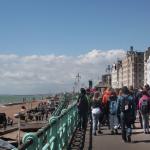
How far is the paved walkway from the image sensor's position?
14921mm

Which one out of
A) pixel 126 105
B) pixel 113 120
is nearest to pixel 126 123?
pixel 126 105

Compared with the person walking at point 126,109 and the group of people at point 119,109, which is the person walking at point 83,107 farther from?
the person walking at point 126,109

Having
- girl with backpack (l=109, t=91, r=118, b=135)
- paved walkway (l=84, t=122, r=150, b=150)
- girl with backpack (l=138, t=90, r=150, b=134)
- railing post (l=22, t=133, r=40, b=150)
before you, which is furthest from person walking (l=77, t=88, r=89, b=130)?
railing post (l=22, t=133, r=40, b=150)

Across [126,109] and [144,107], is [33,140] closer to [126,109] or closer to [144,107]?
[126,109]

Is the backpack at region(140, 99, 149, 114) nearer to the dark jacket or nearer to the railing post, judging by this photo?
the dark jacket

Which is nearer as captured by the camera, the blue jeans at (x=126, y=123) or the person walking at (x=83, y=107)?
the blue jeans at (x=126, y=123)

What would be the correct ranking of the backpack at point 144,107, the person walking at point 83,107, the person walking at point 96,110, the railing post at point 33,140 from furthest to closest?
the person walking at point 83,107 → the person walking at point 96,110 → the backpack at point 144,107 → the railing post at point 33,140

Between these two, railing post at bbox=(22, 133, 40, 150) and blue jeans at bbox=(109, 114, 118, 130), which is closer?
railing post at bbox=(22, 133, 40, 150)

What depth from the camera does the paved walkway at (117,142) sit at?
A: 14.9m

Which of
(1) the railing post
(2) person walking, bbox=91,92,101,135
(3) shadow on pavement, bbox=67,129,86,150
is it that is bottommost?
(3) shadow on pavement, bbox=67,129,86,150

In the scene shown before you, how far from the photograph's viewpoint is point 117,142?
1614cm

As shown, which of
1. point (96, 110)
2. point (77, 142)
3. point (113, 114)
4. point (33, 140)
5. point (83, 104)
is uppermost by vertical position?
point (83, 104)

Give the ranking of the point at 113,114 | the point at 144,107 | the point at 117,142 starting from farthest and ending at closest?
the point at 113,114 → the point at 144,107 → the point at 117,142

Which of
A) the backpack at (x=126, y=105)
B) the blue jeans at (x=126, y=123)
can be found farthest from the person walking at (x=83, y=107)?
the backpack at (x=126, y=105)
